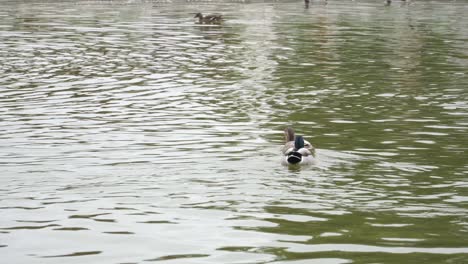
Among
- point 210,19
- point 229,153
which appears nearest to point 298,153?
point 229,153

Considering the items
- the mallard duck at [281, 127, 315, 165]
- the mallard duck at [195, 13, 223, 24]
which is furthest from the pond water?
the mallard duck at [195, 13, 223, 24]

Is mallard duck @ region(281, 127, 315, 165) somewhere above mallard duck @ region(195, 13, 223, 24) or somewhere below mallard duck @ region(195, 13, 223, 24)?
above

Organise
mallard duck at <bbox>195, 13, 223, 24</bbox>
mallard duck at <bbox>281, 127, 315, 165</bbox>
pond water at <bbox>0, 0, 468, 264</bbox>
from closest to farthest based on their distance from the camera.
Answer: pond water at <bbox>0, 0, 468, 264</bbox>
mallard duck at <bbox>281, 127, 315, 165</bbox>
mallard duck at <bbox>195, 13, 223, 24</bbox>

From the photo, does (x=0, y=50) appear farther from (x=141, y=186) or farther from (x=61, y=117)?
(x=141, y=186)

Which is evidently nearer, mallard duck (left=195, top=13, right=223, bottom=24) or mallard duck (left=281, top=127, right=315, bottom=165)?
mallard duck (left=281, top=127, right=315, bottom=165)

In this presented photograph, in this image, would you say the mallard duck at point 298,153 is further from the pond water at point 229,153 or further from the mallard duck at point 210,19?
the mallard duck at point 210,19

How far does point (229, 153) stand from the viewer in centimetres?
1892

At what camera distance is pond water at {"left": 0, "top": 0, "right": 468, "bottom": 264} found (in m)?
13.0

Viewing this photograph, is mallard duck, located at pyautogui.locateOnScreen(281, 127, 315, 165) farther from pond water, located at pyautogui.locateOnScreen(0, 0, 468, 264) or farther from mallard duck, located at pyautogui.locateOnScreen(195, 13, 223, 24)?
mallard duck, located at pyautogui.locateOnScreen(195, 13, 223, 24)

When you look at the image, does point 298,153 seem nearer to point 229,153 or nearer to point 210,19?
point 229,153

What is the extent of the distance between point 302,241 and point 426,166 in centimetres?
574

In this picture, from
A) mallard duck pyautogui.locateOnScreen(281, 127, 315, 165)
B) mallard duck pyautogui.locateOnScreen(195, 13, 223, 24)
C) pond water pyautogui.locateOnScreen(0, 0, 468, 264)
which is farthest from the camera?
mallard duck pyautogui.locateOnScreen(195, 13, 223, 24)

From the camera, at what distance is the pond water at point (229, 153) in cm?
1304

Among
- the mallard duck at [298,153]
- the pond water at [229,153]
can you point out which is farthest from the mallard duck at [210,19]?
the mallard duck at [298,153]
